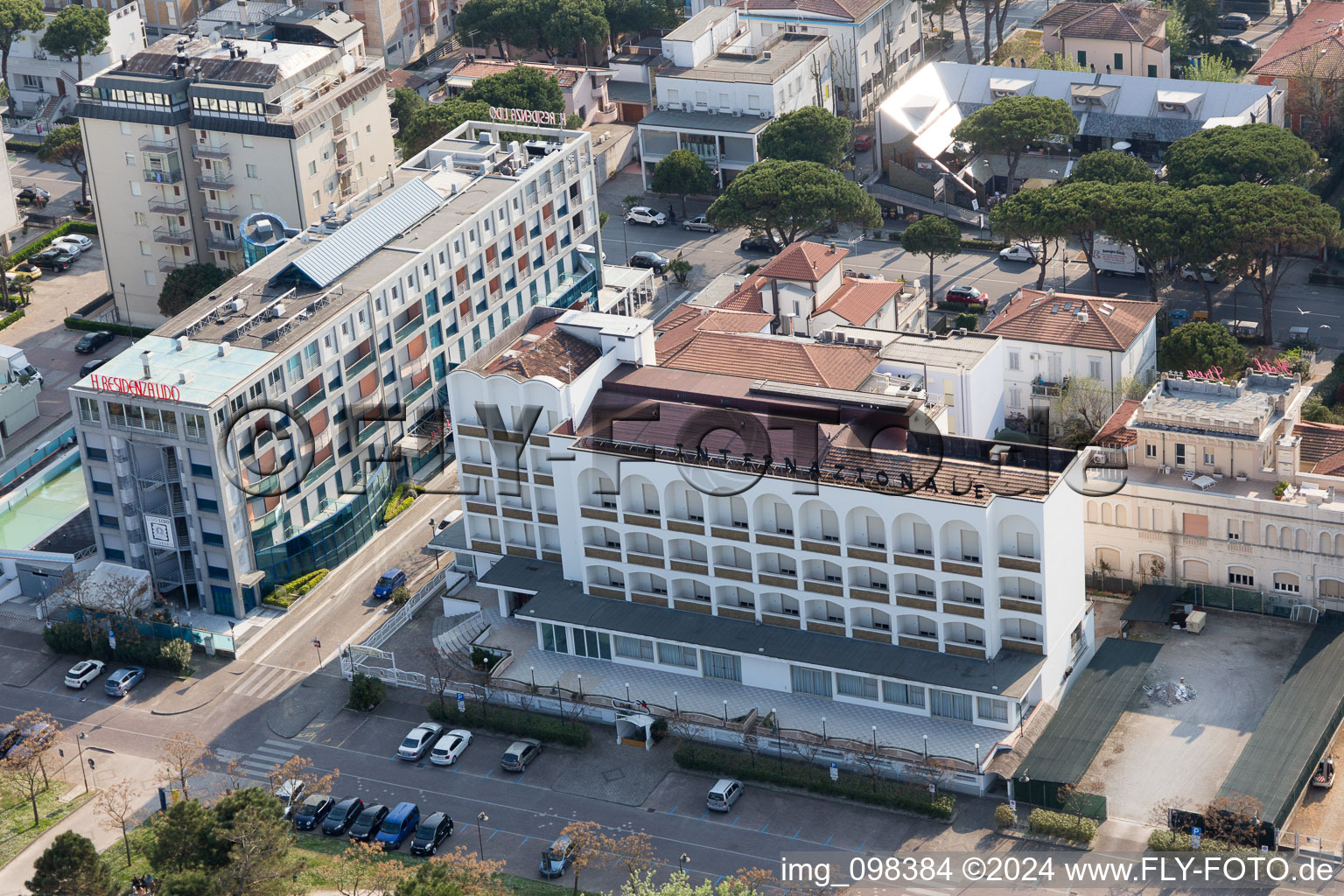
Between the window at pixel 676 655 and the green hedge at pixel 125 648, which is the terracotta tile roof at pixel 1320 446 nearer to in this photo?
the window at pixel 676 655

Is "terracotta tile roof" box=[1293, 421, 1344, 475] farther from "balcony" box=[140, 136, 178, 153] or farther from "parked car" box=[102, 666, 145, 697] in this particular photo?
"balcony" box=[140, 136, 178, 153]

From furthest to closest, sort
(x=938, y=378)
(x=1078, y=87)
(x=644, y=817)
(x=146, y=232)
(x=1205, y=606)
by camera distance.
→ (x=1078, y=87) → (x=146, y=232) → (x=938, y=378) → (x=1205, y=606) → (x=644, y=817)

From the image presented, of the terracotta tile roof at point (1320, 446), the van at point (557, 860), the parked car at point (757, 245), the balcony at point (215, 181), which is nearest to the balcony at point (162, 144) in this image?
the balcony at point (215, 181)

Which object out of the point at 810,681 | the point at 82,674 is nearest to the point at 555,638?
the point at 810,681

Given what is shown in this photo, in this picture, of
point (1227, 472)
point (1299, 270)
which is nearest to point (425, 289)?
point (1227, 472)

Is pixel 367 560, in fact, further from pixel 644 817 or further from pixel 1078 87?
pixel 1078 87

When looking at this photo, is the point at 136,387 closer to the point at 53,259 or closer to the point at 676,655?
the point at 676,655

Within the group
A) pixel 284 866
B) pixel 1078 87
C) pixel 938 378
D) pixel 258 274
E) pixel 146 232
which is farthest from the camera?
pixel 1078 87
